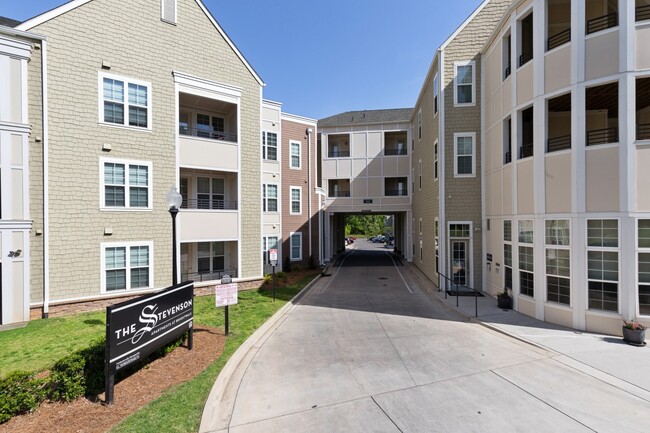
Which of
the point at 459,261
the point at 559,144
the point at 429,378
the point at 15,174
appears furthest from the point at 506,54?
the point at 15,174

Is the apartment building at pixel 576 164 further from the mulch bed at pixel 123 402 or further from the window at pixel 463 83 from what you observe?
the mulch bed at pixel 123 402

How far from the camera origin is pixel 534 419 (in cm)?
551

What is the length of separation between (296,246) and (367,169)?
410 inches

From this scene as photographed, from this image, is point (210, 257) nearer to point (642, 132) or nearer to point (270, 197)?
point (270, 197)

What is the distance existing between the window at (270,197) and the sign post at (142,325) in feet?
44.6

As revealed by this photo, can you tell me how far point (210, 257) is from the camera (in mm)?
17547

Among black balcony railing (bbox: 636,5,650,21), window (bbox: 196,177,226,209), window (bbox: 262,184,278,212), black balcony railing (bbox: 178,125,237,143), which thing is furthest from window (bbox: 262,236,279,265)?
black balcony railing (bbox: 636,5,650,21)

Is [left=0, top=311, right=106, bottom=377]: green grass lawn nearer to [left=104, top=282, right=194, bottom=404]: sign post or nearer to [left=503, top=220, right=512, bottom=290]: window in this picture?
[left=104, top=282, right=194, bottom=404]: sign post

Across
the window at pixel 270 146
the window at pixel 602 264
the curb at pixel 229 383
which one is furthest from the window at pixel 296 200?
the window at pixel 602 264

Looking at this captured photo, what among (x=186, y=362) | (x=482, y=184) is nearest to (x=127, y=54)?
(x=186, y=362)

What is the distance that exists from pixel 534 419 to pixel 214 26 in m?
19.4

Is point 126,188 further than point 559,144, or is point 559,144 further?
point 126,188

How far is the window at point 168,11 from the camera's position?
14.4m

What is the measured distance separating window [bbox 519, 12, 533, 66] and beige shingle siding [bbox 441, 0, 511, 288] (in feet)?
10.6
